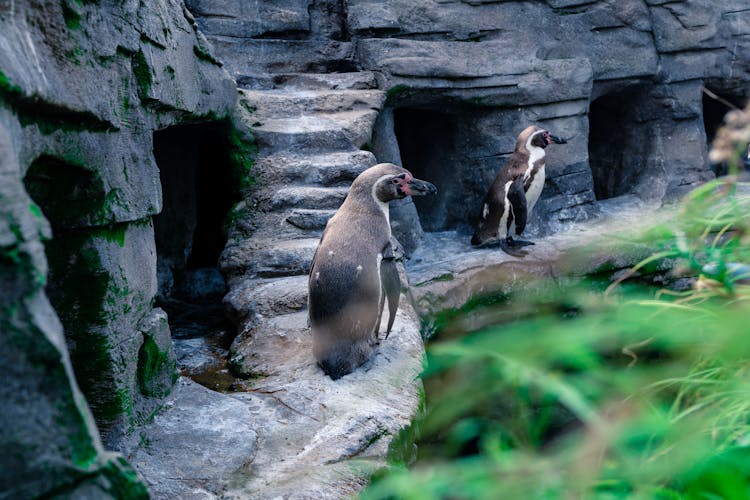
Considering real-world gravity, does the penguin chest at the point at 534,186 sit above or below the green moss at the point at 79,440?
Answer: below

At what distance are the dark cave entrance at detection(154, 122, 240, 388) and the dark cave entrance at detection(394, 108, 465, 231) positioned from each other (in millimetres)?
2337

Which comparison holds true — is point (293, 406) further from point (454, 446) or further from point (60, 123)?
point (454, 446)

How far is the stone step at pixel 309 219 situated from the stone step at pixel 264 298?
51 cm

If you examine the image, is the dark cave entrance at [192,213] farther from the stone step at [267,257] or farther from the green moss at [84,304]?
the green moss at [84,304]

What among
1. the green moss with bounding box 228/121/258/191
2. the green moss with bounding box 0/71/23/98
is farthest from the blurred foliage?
the green moss with bounding box 228/121/258/191

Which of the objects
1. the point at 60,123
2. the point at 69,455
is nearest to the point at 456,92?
the point at 60,123

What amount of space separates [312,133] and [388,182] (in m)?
1.51

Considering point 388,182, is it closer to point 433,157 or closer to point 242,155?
point 242,155

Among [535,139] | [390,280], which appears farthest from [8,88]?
[535,139]

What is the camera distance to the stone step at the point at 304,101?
5.29 meters

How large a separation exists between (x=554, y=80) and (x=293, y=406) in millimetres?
4832

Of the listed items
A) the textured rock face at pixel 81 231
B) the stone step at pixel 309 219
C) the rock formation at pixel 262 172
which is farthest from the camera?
the stone step at pixel 309 219

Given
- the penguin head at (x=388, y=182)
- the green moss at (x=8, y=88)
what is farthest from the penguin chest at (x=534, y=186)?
the green moss at (x=8, y=88)

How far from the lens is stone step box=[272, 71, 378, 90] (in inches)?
230
